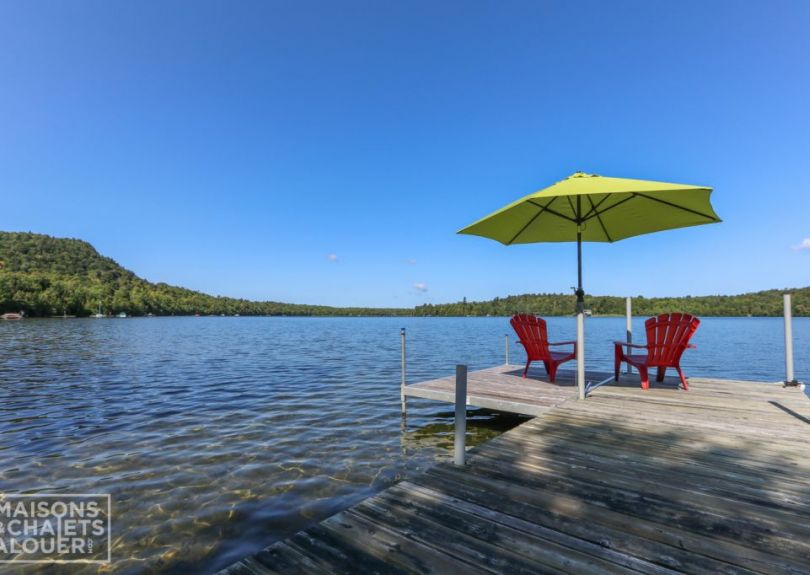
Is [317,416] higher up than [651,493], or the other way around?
[651,493]

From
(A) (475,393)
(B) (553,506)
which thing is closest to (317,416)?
(A) (475,393)

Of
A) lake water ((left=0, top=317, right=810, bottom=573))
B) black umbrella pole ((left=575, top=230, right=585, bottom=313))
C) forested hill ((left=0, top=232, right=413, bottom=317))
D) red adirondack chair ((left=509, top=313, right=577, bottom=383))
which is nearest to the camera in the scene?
lake water ((left=0, top=317, right=810, bottom=573))

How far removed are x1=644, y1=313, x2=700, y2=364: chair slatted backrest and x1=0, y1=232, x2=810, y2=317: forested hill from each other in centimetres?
4066

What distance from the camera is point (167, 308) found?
4215 inches

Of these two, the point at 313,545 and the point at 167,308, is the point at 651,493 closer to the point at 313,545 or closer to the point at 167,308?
the point at 313,545

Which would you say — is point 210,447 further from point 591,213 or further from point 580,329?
point 591,213

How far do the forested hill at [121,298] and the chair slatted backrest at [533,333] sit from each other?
1605 inches

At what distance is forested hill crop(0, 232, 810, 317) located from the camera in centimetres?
4834

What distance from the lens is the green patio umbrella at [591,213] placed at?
4718mm

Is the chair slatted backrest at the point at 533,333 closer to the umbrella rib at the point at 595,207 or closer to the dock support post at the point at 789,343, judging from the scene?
the umbrella rib at the point at 595,207

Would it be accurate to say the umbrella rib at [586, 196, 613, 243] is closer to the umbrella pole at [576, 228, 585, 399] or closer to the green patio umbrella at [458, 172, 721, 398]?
the green patio umbrella at [458, 172, 721, 398]

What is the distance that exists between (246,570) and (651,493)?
2444 mm

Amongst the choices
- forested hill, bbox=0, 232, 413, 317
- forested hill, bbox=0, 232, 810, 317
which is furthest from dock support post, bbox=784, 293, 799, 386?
forested hill, bbox=0, 232, 413, 317

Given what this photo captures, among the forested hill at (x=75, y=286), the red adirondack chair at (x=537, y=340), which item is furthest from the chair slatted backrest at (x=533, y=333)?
the forested hill at (x=75, y=286)
